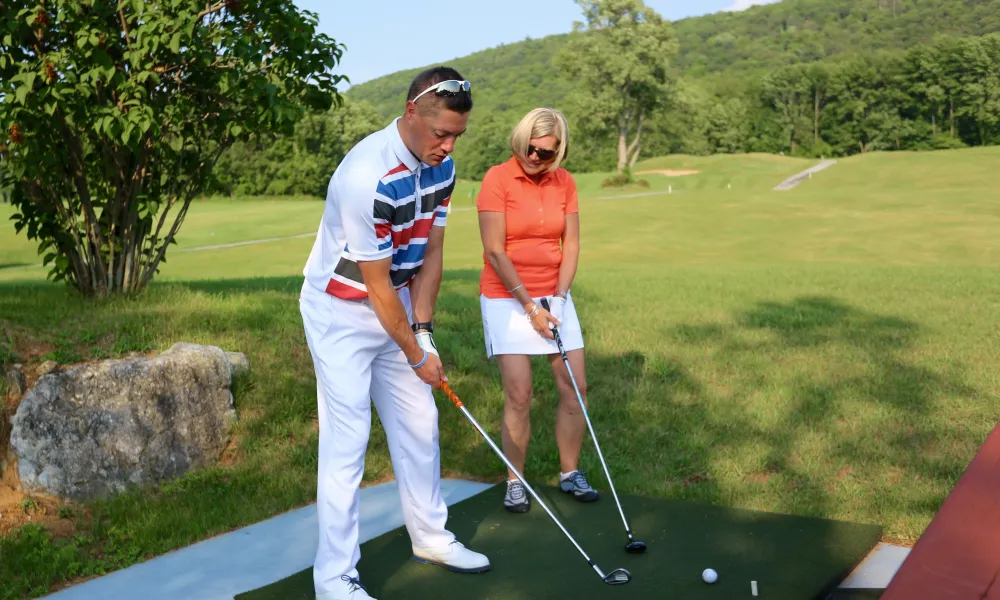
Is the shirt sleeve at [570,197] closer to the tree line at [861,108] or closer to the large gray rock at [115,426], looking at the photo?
the large gray rock at [115,426]

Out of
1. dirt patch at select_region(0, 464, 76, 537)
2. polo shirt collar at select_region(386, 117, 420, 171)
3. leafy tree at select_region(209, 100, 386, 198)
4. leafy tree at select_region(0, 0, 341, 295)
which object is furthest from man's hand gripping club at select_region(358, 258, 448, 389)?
leafy tree at select_region(209, 100, 386, 198)

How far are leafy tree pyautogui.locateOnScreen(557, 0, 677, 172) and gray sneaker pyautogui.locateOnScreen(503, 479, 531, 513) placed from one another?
56756mm

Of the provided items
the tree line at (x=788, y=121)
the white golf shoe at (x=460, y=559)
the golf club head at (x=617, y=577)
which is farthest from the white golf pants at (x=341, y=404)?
the tree line at (x=788, y=121)

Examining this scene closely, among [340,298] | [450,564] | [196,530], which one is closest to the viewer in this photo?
[340,298]

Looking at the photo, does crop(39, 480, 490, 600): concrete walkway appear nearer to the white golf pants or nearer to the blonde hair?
the white golf pants

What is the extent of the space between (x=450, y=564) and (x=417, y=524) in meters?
0.22

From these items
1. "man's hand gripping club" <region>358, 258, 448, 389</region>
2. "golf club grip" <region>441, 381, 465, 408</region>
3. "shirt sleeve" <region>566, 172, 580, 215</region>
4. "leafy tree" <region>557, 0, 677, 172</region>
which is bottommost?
"golf club grip" <region>441, 381, 465, 408</region>

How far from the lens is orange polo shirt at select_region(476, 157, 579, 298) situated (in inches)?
192

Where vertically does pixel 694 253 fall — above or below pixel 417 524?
below

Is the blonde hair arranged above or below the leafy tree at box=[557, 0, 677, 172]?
below

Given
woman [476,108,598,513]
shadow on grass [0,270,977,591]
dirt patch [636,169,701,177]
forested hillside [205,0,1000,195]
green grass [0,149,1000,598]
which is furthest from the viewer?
forested hillside [205,0,1000,195]

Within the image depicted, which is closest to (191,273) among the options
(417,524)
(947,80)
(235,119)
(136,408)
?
(235,119)

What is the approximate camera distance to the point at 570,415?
201 inches

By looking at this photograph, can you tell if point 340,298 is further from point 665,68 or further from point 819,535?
point 665,68
